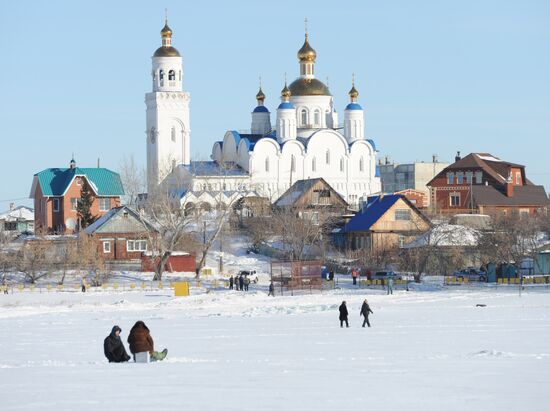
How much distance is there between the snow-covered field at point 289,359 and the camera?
16078 millimetres

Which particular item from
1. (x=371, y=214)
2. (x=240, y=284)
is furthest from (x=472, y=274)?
(x=371, y=214)

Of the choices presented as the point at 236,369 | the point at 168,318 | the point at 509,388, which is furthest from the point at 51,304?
the point at 509,388

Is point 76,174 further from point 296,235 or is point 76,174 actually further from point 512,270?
point 512,270

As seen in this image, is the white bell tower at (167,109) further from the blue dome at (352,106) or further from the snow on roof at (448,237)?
the snow on roof at (448,237)

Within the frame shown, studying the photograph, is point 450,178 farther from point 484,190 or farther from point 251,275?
point 251,275

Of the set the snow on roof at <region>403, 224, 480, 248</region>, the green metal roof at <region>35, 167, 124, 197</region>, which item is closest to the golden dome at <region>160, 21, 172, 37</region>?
the green metal roof at <region>35, 167, 124, 197</region>

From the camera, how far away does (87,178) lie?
253 feet

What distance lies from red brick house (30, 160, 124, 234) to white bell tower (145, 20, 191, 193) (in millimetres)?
18255

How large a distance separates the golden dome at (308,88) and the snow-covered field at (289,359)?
64601mm

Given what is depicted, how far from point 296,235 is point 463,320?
33841 mm

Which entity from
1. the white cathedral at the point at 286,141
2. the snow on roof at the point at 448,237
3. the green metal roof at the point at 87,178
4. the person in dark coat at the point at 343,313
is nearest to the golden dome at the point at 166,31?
the white cathedral at the point at 286,141

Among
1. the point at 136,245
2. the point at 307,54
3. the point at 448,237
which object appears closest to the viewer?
the point at 448,237

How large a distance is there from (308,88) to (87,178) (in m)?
29.4

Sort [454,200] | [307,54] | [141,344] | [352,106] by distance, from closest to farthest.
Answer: [141,344] < [454,200] < [307,54] < [352,106]
